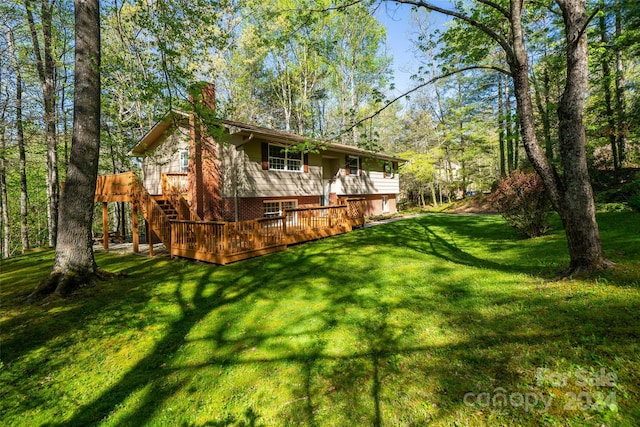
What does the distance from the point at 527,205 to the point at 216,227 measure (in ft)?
30.7

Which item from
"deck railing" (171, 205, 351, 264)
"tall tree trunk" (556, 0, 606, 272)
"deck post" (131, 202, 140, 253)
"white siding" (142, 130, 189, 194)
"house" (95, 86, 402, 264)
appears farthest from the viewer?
"white siding" (142, 130, 189, 194)

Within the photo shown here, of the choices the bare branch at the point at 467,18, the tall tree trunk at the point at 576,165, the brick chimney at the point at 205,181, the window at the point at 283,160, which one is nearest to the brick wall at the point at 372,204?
the window at the point at 283,160

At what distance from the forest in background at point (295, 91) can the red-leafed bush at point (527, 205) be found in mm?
2416

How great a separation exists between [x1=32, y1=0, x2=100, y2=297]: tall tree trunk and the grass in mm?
822

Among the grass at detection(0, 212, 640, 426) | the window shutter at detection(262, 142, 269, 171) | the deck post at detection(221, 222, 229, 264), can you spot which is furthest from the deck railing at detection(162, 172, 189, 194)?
the grass at detection(0, 212, 640, 426)

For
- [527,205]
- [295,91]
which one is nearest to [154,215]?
[527,205]

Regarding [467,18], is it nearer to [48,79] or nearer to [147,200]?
[147,200]

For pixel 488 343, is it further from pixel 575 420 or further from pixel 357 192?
pixel 357 192

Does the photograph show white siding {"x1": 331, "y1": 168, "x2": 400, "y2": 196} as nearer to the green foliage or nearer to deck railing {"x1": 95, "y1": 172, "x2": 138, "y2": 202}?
deck railing {"x1": 95, "y1": 172, "x2": 138, "y2": 202}

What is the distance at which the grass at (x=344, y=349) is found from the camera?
2.40 meters

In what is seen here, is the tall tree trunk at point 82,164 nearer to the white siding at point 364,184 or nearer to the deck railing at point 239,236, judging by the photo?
the deck railing at point 239,236

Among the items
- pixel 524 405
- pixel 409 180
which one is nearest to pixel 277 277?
pixel 524 405

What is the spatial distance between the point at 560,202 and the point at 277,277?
18.5 feet

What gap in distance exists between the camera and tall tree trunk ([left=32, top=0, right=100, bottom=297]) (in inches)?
240
